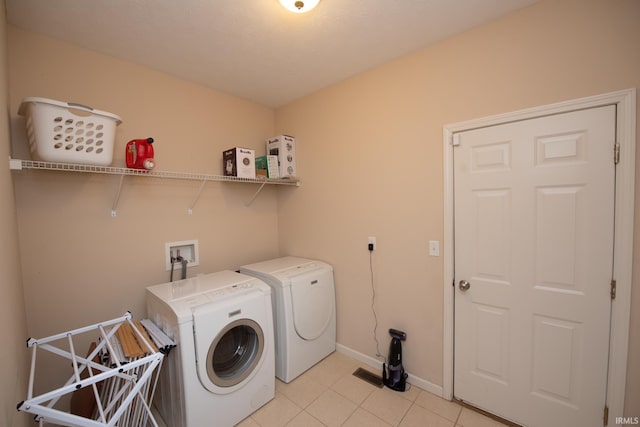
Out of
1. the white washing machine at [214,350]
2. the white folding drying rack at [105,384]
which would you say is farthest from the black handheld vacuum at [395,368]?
the white folding drying rack at [105,384]

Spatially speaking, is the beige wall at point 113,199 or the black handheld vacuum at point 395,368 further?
the black handheld vacuum at point 395,368

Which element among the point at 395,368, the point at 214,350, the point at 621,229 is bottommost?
the point at 395,368

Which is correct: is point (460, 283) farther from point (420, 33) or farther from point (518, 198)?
point (420, 33)

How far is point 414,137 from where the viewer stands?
78.9 inches

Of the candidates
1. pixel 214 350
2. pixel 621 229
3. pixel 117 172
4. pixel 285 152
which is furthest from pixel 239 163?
A: pixel 621 229

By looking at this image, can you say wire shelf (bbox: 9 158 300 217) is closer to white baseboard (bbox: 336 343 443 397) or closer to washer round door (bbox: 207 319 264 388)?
washer round door (bbox: 207 319 264 388)

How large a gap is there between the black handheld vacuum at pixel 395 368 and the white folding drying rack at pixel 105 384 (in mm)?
1591

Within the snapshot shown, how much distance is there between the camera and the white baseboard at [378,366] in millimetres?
1968

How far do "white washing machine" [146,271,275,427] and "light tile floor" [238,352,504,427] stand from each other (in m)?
0.15

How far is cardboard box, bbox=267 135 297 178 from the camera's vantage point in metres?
2.70

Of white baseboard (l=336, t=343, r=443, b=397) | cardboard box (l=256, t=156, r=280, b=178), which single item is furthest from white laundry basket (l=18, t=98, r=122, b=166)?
white baseboard (l=336, t=343, r=443, b=397)

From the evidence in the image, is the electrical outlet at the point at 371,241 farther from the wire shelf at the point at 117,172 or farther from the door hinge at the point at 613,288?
the door hinge at the point at 613,288

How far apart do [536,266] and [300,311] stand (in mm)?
1670

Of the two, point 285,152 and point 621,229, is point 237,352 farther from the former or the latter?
point 621,229
